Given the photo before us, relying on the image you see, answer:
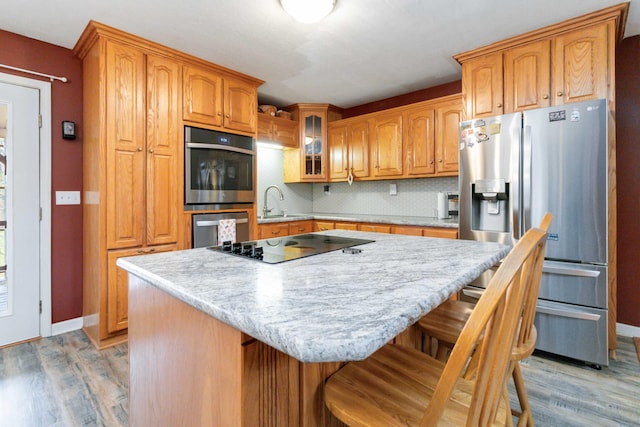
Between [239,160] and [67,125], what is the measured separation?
4.65 ft

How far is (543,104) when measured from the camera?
2420 mm

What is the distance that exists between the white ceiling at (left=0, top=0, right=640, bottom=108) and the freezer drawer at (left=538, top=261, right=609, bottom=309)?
175cm

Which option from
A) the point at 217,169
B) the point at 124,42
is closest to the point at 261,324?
the point at 217,169

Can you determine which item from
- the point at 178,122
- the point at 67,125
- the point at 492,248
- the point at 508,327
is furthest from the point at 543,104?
the point at 67,125

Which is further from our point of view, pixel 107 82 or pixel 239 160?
pixel 239 160

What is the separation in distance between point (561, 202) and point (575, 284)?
1.85 feet

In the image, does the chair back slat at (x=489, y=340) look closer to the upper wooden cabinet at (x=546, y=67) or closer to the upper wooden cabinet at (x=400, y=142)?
the upper wooden cabinet at (x=546, y=67)

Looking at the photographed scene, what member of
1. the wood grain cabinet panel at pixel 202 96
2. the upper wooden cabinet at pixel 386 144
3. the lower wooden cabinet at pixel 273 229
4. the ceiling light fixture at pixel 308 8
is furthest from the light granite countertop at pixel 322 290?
the upper wooden cabinet at pixel 386 144

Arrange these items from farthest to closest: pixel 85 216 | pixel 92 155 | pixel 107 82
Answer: pixel 85 216, pixel 92 155, pixel 107 82

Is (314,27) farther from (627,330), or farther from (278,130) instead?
(627,330)

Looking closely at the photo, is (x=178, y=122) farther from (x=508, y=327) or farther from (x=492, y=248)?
(x=508, y=327)

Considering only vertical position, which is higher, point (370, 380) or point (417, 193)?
point (417, 193)

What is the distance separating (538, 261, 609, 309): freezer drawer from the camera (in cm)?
208

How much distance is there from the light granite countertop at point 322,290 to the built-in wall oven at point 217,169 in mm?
1636
